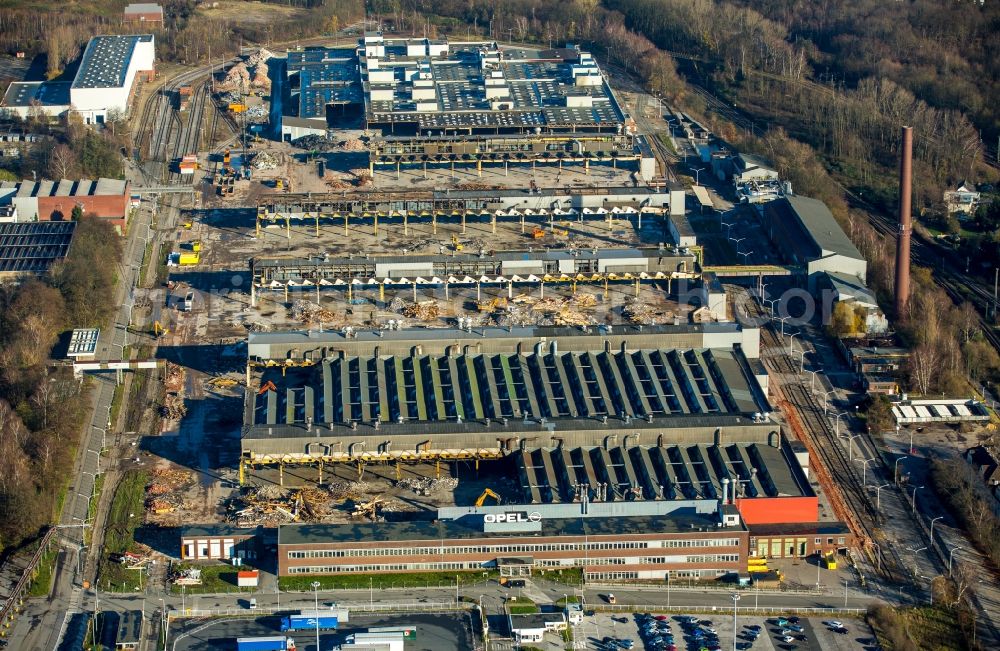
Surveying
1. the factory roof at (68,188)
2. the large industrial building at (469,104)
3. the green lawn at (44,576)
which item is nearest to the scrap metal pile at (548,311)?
the large industrial building at (469,104)

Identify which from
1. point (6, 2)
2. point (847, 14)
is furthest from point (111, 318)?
point (847, 14)

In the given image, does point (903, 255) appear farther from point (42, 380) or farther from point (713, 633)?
point (42, 380)

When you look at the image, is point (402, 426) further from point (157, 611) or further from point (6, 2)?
point (6, 2)

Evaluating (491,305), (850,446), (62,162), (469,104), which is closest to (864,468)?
(850,446)

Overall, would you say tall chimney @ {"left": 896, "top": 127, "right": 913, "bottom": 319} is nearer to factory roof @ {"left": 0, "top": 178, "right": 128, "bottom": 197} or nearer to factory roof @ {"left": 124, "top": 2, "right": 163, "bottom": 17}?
factory roof @ {"left": 0, "top": 178, "right": 128, "bottom": 197}

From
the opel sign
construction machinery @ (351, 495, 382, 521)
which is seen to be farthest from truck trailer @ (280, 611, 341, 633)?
construction machinery @ (351, 495, 382, 521)

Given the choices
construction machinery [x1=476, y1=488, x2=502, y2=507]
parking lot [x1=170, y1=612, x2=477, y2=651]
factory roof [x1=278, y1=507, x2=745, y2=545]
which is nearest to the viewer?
parking lot [x1=170, y1=612, x2=477, y2=651]
